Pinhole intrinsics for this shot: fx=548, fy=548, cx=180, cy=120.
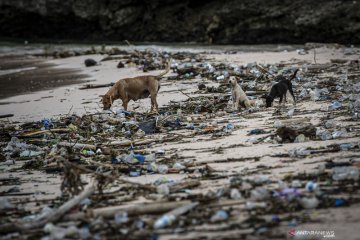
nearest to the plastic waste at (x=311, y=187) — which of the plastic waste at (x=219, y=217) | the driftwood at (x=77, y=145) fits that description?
the plastic waste at (x=219, y=217)

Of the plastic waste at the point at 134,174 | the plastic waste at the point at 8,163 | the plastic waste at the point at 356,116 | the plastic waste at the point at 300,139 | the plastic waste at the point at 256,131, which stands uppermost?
the plastic waste at the point at 356,116

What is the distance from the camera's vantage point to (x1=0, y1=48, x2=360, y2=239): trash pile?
11.9 feet

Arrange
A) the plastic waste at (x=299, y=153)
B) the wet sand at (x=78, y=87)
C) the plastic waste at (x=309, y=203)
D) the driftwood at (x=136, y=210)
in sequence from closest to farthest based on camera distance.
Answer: the plastic waste at (x=309, y=203)
the driftwood at (x=136, y=210)
the plastic waste at (x=299, y=153)
the wet sand at (x=78, y=87)

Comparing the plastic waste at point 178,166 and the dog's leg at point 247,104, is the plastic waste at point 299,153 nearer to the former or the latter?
the plastic waste at point 178,166

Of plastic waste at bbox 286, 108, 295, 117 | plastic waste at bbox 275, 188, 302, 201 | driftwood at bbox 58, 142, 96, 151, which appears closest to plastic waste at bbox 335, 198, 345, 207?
plastic waste at bbox 275, 188, 302, 201

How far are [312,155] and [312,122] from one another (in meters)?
1.67

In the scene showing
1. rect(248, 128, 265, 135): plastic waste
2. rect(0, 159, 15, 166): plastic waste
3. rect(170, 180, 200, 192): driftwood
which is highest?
rect(248, 128, 265, 135): plastic waste

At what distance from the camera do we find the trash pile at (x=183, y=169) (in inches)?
143

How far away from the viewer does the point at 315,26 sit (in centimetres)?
2267

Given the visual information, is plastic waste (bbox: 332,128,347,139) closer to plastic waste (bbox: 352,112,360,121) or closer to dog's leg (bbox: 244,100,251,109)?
plastic waste (bbox: 352,112,360,121)

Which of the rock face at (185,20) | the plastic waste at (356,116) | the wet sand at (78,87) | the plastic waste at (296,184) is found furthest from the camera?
the rock face at (185,20)

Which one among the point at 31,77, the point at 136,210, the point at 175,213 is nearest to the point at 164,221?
the point at 175,213

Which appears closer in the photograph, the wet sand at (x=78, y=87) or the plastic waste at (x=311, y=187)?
the plastic waste at (x=311, y=187)

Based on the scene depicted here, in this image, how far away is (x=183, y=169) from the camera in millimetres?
5035
